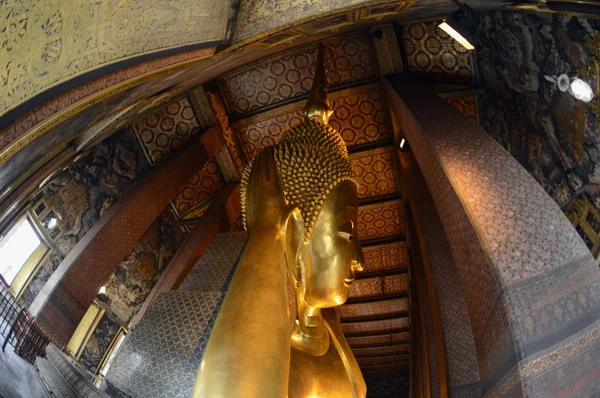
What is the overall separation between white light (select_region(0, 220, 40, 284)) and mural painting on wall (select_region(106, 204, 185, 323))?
4.15ft

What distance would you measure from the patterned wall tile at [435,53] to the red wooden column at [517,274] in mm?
2086

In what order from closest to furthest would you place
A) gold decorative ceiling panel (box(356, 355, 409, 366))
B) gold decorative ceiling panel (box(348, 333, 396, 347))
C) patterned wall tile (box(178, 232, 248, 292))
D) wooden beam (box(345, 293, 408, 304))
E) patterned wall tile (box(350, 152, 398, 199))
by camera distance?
patterned wall tile (box(178, 232, 248, 292)) → patterned wall tile (box(350, 152, 398, 199)) → wooden beam (box(345, 293, 408, 304)) → gold decorative ceiling panel (box(348, 333, 396, 347)) → gold decorative ceiling panel (box(356, 355, 409, 366))

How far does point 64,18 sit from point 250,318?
157 centimetres

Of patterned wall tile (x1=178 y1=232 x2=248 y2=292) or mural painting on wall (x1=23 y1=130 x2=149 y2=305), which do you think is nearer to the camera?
patterned wall tile (x1=178 y1=232 x2=248 y2=292)

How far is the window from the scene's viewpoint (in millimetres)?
5359

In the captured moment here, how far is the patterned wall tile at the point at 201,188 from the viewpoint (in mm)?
6974

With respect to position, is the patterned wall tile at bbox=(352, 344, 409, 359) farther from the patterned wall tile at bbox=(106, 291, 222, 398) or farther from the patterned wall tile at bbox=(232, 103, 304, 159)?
the patterned wall tile at bbox=(106, 291, 222, 398)

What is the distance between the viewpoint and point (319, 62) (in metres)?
4.86

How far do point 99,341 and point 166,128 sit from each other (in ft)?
11.1

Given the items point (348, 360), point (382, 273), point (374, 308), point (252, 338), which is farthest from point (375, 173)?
point (252, 338)

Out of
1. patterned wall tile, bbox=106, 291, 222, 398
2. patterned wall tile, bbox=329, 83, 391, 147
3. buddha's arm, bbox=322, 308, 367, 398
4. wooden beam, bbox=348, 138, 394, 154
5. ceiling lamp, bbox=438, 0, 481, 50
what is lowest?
patterned wall tile, bbox=106, 291, 222, 398

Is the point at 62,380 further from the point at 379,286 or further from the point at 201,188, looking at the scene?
the point at 379,286

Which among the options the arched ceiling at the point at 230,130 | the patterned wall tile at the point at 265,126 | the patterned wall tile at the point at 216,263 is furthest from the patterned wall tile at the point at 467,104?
the patterned wall tile at the point at 216,263

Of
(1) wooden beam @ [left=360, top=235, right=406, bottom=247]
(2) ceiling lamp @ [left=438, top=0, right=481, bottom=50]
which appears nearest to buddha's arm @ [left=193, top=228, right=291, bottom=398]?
(2) ceiling lamp @ [left=438, top=0, right=481, bottom=50]
